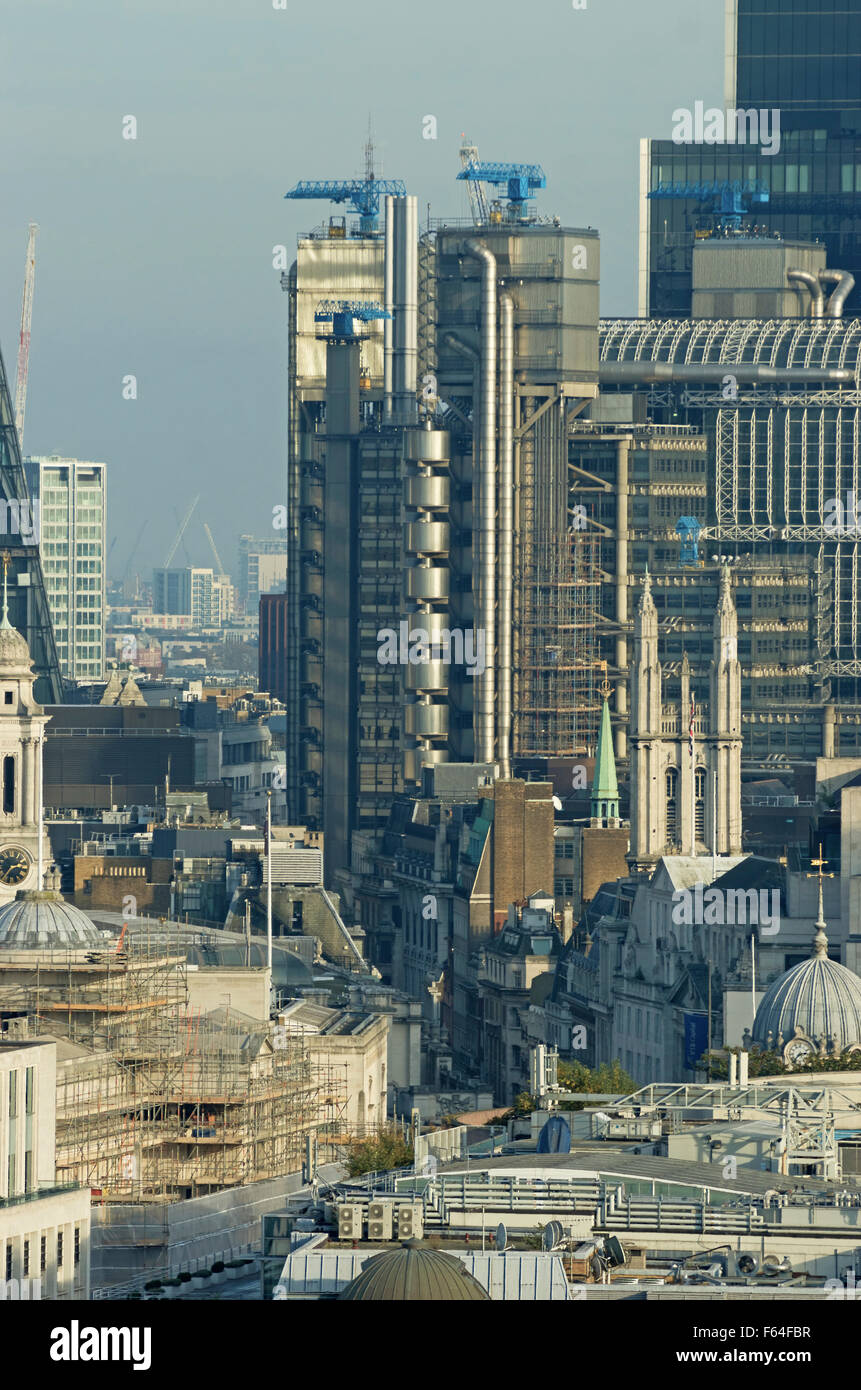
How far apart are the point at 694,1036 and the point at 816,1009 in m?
20.5

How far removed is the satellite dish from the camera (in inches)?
2554

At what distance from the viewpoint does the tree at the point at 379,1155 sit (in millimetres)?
92500

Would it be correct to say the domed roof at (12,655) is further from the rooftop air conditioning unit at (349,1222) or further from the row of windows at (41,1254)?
the rooftop air conditioning unit at (349,1222)

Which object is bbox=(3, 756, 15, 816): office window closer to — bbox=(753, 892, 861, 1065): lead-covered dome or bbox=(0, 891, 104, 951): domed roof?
bbox=(753, 892, 861, 1065): lead-covered dome

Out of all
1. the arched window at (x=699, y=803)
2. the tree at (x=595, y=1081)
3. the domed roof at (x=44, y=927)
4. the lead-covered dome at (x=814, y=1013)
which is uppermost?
the arched window at (x=699, y=803)

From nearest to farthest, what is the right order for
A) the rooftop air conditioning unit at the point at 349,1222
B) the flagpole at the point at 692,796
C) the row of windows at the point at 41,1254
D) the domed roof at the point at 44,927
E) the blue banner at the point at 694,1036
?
the row of windows at the point at 41,1254, the rooftop air conditioning unit at the point at 349,1222, the domed roof at the point at 44,927, the blue banner at the point at 694,1036, the flagpole at the point at 692,796

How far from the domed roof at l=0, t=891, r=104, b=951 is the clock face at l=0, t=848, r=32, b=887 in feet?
83.0

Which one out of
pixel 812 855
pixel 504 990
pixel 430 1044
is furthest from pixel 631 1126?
pixel 504 990

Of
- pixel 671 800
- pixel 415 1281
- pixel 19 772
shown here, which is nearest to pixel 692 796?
pixel 671 800

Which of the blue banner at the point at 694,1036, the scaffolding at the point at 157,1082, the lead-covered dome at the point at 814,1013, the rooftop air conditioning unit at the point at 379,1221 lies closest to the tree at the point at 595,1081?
the lead-covered dome at the point at 814,1013

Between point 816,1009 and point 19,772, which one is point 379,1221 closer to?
point 816,1009
